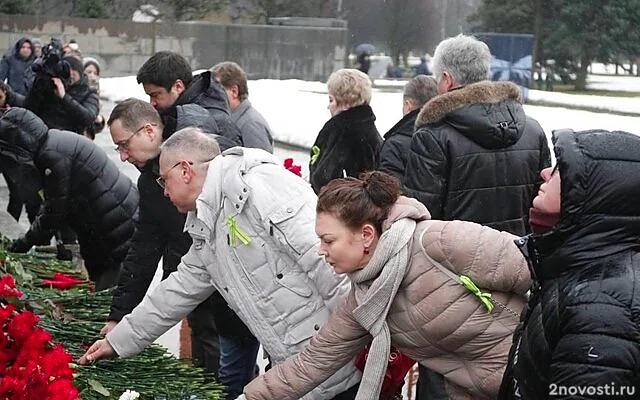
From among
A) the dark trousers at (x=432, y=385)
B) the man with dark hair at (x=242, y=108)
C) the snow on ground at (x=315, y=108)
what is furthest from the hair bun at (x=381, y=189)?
the snow on ground at (x=315, y=108)

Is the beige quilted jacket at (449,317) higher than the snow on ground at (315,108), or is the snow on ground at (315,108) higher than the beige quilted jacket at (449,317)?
the beige quilted jacket at (449,317)

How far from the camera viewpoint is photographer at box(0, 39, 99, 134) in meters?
8.86

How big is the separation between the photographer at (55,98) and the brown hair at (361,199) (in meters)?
6.26

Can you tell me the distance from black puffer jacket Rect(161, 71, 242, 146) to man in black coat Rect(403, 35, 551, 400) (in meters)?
1.11

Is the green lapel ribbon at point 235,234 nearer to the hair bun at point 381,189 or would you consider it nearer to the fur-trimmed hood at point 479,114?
the hair bun at point 381,189

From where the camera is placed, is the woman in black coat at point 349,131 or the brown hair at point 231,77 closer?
the woman in black coat at point 349,131

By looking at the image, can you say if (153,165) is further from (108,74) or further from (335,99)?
(108,74)

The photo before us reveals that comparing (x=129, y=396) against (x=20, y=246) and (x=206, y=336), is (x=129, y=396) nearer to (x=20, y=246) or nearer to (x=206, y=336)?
(x=206, y=336)

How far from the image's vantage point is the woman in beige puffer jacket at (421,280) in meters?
2.93

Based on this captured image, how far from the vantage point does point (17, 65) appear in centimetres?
1340

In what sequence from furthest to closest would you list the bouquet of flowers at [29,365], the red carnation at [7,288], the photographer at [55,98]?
the photographer at [55,98] < the red carnation at [7,288] < the bouquet of flowers at [29,365]

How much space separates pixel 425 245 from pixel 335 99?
312cm

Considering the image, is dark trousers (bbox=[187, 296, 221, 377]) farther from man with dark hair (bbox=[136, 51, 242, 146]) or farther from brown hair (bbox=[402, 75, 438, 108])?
brown hair (bbox=[402, 75, 438, 108])

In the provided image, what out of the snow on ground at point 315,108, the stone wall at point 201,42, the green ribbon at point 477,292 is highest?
the green ribbon at point 477,292
